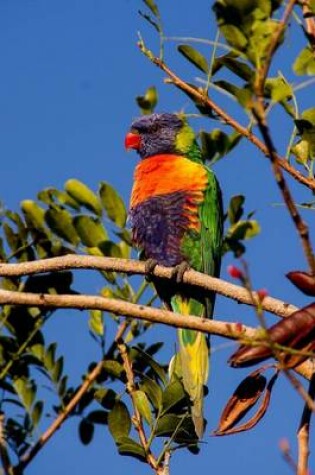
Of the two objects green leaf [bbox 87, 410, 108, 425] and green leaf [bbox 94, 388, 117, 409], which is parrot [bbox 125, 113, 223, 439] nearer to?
green leaf [bbox 87, 410, 108, 425]

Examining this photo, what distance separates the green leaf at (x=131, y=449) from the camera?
2.08m

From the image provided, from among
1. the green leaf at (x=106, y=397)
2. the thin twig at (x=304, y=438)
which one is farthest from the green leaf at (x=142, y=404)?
the thin twig at (x=304, y=438)

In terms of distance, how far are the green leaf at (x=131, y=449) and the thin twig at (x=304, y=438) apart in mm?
719

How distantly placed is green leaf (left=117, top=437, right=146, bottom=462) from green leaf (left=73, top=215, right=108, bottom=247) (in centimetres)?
93

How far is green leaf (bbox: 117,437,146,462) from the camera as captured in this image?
2080 mm

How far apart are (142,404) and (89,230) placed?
85 centimetres

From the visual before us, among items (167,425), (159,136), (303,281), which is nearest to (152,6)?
(303,281)

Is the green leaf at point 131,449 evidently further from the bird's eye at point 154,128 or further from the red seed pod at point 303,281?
the bird's eye at point 154,128

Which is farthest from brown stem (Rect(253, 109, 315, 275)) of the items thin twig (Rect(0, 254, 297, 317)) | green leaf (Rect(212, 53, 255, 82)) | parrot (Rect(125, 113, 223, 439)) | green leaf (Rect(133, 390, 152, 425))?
parrot (Rect(125, 113, 223, 439))

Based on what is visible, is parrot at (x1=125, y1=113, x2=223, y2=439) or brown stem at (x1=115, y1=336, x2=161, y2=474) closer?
brown stem at (x1=115, y1=336, x2=161, y2=474)

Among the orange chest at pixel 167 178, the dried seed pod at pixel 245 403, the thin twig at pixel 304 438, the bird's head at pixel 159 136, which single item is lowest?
the thin twig at pixel 304 438

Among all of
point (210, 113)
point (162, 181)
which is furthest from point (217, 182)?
point (210, 113)

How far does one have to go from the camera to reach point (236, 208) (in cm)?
318

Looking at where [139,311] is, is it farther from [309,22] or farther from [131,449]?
[309,22]
